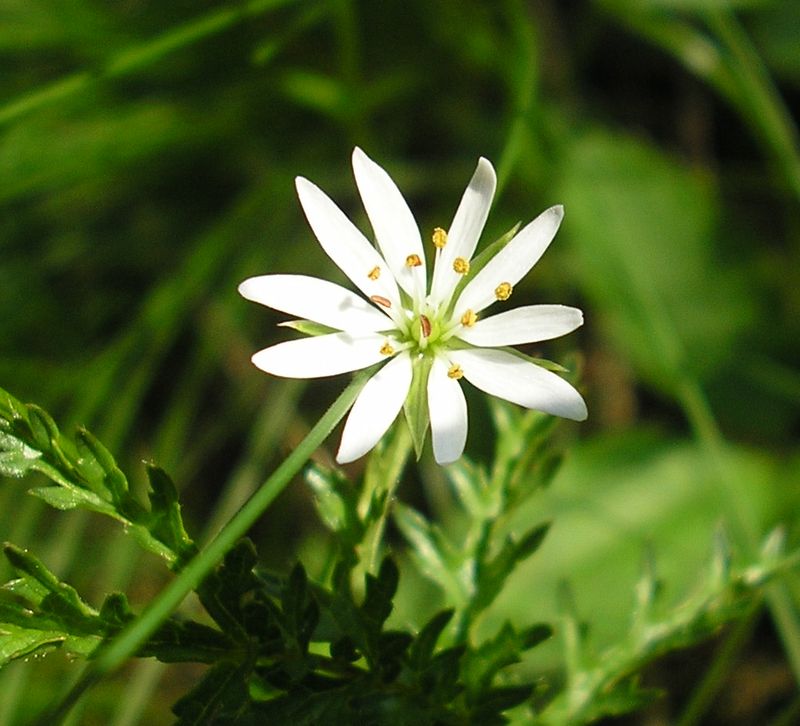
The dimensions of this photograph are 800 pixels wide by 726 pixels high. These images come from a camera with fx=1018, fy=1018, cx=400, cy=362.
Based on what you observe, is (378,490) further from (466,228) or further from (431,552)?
(466,228)

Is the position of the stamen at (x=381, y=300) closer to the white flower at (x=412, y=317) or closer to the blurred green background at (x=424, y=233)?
the white flower at (x=412, y=317)

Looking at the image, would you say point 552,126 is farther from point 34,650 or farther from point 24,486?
point 34,650

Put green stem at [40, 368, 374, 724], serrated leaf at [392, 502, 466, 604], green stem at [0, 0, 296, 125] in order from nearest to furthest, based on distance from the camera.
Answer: green stem at [40, 368, 374, 724] < serrated leaf at [392, 502, 466, 604] < green stem at [0, 0, 296, 125]

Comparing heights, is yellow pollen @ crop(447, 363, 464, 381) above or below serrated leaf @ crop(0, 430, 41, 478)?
above

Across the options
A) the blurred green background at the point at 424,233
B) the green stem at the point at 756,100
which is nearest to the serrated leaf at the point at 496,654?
the blurred green background at the point at 424,233

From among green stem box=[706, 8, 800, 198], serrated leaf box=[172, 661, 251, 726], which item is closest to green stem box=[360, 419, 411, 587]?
serrated leaf box=[172, 661, 251, 726]

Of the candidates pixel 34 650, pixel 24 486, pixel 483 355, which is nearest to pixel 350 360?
pixel 483 355

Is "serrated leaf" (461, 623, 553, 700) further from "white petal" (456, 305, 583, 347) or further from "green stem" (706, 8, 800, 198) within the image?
"green stem" (706, 8, 800, 198)

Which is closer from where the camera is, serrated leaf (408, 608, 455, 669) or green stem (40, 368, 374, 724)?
green stem (40, 368, 374, 724)
